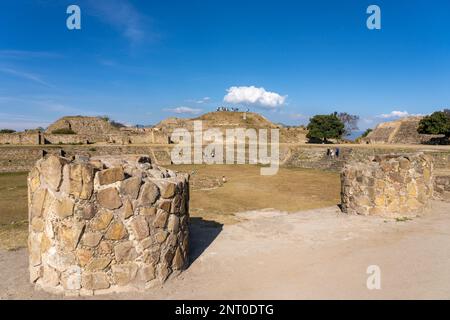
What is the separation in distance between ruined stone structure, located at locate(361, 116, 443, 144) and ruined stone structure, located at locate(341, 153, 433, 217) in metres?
34.0

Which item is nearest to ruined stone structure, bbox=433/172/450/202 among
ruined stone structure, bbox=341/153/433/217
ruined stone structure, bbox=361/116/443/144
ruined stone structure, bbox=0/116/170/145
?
ruined stone structure, bbox=341/153/433/217

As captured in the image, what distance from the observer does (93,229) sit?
476 cm

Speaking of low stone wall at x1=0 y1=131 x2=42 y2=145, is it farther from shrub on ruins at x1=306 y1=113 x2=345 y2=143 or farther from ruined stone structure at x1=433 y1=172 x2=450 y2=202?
ruined stone structure at x1=433 y1=172 x2=450 y2=202

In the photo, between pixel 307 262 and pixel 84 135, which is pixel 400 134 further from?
pixel 307 262

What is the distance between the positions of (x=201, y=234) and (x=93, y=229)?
352cm

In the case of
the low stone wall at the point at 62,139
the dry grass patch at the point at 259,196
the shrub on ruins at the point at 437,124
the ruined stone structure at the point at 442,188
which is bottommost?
the dry grass patch at the point at 259,196

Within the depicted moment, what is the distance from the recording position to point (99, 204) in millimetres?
4820

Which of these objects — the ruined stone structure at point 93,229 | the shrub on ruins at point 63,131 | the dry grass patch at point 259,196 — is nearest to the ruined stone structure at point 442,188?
the dry grass patch at point 259,196

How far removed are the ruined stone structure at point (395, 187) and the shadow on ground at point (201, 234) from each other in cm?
420

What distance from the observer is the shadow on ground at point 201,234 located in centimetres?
664

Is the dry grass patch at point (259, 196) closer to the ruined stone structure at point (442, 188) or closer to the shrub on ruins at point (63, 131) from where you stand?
A: the ruined stone structure at point (442, 188)

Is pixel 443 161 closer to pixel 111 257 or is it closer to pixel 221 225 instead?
pixel 221 225
